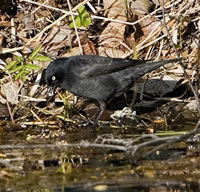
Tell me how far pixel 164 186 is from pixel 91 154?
1347 mm

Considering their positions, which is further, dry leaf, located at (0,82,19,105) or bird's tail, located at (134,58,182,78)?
dry leaf, located at (0,82,19,105)

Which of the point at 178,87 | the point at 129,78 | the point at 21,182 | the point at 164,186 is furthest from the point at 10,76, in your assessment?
the point at 164,186

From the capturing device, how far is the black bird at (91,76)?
7922mm

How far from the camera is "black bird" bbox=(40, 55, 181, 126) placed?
7922 millimetres

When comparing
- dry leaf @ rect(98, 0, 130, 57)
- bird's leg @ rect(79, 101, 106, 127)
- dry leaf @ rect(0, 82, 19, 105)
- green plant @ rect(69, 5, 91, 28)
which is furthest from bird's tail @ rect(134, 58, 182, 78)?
dry leaf @ rect(0, 82, 19, 105)

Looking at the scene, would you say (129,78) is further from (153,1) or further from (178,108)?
(153,1)

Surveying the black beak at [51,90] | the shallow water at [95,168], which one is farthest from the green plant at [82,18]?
the shallow water at [95,168]

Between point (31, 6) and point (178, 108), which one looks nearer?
point (178, 108)

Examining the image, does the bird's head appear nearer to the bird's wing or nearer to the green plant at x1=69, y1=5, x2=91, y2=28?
the bird's wing

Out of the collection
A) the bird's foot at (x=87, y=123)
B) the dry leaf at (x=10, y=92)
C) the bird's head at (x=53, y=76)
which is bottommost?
the bird's foot at (x=87, y=123)

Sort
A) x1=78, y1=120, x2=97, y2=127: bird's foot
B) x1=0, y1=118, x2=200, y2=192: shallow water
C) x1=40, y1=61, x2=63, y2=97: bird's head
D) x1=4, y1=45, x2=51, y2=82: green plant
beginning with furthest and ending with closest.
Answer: x1=40, y1=61, x2=63, y2=97: bird's head < x1=4, y1=45, x2=51, y2=82: green plant < x1=78, y1=120, x2=97, y2=127: bird's foot < x1=0, y1=118, x2=200, y2=192: shallow water

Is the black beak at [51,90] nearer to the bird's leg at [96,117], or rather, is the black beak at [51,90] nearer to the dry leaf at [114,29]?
the bird's leg at [96,117]

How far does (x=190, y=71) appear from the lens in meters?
8.48

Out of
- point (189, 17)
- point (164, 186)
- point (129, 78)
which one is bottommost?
point (164, 186)
